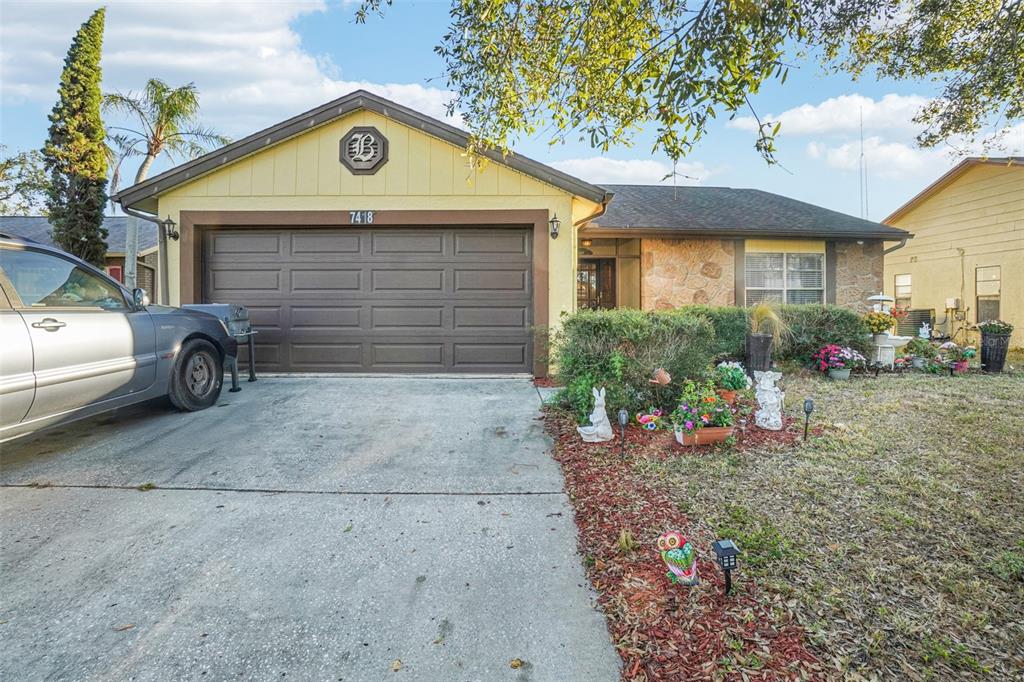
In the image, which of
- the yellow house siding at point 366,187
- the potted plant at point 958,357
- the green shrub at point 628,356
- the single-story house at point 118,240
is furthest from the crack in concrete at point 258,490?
the single-story house at point 118,240

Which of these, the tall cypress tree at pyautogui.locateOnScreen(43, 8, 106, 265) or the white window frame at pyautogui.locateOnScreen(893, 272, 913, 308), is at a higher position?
the tall cypress tree at pyautogui.locateOnScreen(43, 8, 106, 265)

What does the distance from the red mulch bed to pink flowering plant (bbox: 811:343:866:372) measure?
5.59 m

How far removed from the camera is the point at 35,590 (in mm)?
2250

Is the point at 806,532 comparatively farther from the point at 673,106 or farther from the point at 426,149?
the point at 426,149

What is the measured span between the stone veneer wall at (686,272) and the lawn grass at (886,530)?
5.61m

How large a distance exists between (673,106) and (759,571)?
9.98 feet

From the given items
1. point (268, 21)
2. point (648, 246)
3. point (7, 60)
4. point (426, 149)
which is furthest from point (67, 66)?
point (648, 246)

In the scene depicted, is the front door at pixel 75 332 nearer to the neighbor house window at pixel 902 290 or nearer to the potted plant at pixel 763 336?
the potted plant at pixel 763 336

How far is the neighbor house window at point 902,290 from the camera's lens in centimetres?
1445

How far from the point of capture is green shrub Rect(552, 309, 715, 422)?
184 inches

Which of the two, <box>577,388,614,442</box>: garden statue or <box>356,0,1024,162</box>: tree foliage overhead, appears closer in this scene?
<box>356,0,1024,162</box>: tree foliage overhead

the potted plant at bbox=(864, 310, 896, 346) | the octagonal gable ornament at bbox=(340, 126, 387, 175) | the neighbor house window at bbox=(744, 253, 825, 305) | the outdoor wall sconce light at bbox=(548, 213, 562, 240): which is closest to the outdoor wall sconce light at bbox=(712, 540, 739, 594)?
the outdoor wall sconce light at bbox=(548, 213, 562, 240)

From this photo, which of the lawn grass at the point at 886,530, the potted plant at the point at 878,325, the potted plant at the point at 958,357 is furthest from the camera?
the potted plant at the point at 878,325

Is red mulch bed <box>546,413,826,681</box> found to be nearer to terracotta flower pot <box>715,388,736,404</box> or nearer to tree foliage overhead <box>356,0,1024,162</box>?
terracotta flower pot <box>715,388,736,404</box>
